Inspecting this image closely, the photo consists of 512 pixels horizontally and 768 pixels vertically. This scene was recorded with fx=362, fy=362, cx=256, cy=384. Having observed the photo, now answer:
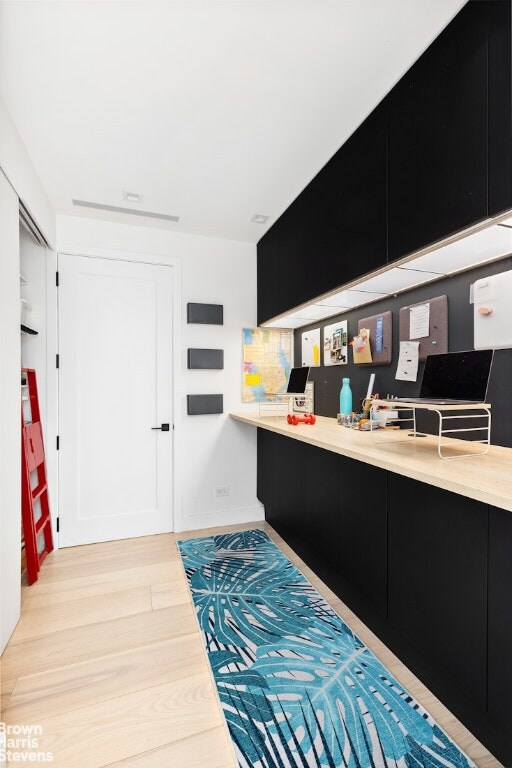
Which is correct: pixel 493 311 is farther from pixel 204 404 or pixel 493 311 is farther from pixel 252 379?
pixel 204 404

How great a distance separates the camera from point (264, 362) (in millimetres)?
3379

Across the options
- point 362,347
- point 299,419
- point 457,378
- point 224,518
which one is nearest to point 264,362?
point 299,419

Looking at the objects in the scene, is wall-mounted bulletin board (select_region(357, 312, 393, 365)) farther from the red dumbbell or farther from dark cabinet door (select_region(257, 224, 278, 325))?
dark cabinet door (select_region(257, 224, 278, 325))

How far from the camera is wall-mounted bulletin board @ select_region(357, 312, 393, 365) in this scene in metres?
2.18

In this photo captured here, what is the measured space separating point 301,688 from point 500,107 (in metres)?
2.18

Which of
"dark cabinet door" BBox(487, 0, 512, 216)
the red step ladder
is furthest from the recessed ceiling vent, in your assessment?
"dark cabinet door" BBox(487, 0, 512, 216)

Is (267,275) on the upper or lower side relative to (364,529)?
upper

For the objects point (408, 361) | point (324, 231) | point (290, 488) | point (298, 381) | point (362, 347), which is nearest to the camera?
point (408, 361)

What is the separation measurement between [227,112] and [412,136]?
87cm

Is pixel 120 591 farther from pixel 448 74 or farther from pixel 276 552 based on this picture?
pixel 448 74

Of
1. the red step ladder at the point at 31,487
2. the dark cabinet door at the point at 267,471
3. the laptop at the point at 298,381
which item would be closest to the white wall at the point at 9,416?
the red step ladder at the point at 31,487

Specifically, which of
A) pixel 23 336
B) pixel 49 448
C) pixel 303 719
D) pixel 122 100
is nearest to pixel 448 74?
pixel 122 100

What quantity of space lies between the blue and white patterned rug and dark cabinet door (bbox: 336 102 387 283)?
70.5 inches

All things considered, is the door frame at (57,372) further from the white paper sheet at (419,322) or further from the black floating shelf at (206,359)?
the white paper sheet at (419,322)
